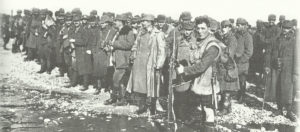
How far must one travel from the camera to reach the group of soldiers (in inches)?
281

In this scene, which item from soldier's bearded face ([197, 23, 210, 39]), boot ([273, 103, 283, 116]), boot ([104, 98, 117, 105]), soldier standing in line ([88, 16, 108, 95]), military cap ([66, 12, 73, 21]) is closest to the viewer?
soldier's bearded face ([197, 23, 210, 39])

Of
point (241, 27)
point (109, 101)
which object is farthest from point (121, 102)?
point (241, 27)

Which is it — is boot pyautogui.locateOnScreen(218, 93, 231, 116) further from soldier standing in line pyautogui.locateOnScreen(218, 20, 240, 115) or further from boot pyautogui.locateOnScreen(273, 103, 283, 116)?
boot pyautogui.locateOnScreen(273, 103, 283, 116)

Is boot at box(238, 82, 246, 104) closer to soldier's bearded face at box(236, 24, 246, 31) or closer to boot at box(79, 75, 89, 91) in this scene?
soldier's bearded face at box(236, 24, 246, 31)

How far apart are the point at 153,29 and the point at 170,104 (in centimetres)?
153

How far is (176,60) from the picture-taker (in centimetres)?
800

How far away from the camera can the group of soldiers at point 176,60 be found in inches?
281

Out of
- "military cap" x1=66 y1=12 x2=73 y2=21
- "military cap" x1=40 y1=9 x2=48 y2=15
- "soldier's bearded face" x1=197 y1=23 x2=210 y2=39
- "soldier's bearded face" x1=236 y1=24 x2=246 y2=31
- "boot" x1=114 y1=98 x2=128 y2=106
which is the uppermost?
"military cap" x1=40 y1=9 x2=48 y2=15

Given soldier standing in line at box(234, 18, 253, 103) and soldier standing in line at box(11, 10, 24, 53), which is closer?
soldier standing in line at box(234, 18, 253, 103)

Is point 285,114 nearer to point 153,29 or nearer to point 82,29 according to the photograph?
point 153,29

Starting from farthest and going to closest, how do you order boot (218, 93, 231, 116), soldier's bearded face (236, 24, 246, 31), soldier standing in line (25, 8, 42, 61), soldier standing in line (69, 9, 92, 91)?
soldier standing in line (25, 8, 42, 61) → soldier standing in line (69, 9, 92, 91) → soldier's bearded face (236, 24, 246, 31) → boot (218, 93, 231, 116)

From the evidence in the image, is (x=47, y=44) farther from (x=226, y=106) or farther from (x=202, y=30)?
(x=202, y=30)

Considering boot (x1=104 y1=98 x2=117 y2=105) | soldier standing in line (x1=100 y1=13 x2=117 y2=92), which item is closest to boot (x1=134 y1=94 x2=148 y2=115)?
boot (x1=104 y1=98 x2=117 y2=105)

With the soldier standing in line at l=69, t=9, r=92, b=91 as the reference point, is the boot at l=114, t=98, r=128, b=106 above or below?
below
